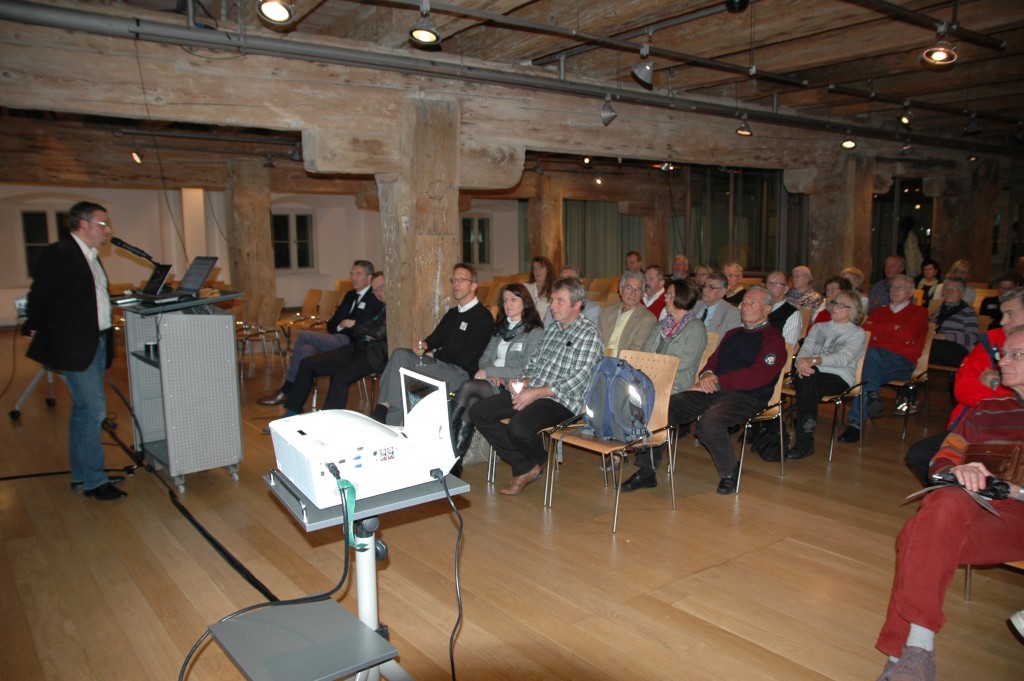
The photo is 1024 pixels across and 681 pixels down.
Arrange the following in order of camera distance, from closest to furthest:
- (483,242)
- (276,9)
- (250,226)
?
(276,9) → (250,226) → (483,242)

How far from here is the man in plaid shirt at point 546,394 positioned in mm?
4090

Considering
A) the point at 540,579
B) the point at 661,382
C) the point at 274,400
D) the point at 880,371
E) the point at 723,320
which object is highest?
the point at 723,320

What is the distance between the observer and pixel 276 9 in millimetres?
3520

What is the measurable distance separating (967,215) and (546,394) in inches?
375

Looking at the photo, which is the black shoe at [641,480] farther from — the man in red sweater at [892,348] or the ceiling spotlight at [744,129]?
the ceiling spotlight at [744,129]

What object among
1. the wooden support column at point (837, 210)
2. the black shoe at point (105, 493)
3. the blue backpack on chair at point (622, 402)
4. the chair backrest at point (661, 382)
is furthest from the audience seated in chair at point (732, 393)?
the wooden support column at point (837, 210)

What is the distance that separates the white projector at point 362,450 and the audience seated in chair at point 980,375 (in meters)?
2.36

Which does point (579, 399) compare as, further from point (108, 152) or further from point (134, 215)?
point (134, 215)

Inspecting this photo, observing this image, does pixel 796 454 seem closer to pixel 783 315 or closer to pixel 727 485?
pixel 727 485

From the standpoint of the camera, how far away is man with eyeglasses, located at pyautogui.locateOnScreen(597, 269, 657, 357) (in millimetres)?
5059

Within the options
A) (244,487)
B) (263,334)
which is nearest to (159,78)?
(244,487)

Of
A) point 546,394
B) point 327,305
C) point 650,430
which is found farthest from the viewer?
point 327,305

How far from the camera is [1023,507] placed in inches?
97.7

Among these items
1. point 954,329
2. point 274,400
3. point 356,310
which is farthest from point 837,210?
point 274,400
